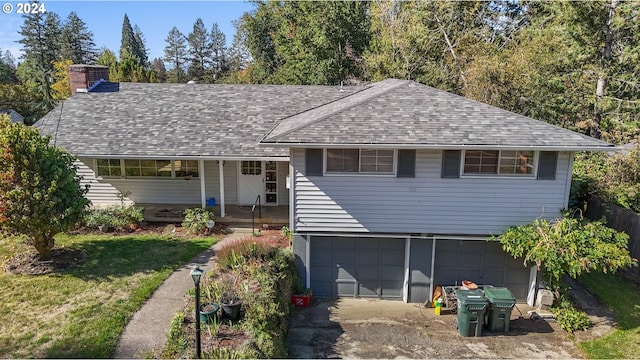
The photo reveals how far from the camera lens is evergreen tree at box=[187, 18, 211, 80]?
72125 millimetres

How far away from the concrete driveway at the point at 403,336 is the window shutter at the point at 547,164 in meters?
3.60

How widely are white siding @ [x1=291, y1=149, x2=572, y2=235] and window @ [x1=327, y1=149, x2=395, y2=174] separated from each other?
223mm

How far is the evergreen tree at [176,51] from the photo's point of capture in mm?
71875

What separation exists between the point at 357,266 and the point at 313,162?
313cm

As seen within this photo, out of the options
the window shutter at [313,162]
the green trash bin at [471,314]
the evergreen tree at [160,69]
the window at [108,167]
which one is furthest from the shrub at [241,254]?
the evergreen tree at [160,69]

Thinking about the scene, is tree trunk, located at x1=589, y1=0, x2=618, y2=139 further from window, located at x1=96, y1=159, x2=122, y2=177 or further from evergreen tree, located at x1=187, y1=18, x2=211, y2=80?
evergreen tree, located at x1=187, y1=18, x2=211, y2=80

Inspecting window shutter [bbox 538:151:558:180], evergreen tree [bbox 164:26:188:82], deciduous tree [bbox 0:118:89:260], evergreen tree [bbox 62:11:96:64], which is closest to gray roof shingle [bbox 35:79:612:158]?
window shutter [bbox 538:151:558:180]

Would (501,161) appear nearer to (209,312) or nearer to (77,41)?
(209,312)

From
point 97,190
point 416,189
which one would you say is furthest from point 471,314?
point 97,190

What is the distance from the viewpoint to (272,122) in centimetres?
1611

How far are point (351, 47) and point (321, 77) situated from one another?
10.8ft

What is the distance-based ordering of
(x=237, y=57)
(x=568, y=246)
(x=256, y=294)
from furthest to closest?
(x=237, y=57) < (x=568, y=246) < (x=256, y=294)

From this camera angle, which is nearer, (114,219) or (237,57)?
(114,219)

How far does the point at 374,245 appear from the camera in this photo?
10766 mm
